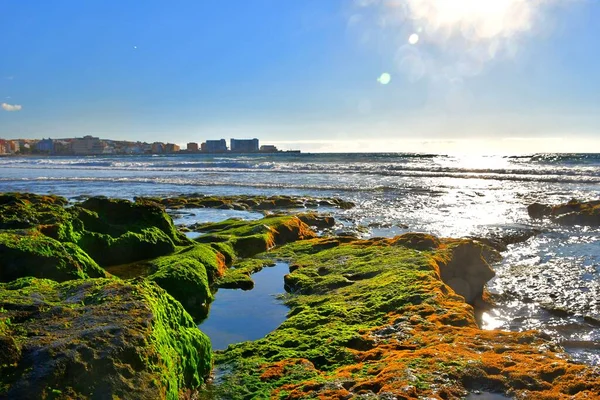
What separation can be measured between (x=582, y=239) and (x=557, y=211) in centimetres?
437

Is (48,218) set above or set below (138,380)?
above

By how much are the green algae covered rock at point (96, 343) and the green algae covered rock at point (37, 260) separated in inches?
41.7

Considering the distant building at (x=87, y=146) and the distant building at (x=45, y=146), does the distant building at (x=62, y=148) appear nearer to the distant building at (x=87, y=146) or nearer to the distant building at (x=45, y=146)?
the distant building at (x=87, y=146)

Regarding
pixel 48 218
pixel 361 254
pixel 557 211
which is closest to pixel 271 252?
pixel 361 254

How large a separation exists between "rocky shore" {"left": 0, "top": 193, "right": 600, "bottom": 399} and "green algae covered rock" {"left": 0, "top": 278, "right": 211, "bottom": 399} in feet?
0.03

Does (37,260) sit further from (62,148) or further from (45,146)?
(45,146)

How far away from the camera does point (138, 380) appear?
11.9 ft

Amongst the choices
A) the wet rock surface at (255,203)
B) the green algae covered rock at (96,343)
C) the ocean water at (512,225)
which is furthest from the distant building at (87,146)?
the green algae covered rock at (96,343)

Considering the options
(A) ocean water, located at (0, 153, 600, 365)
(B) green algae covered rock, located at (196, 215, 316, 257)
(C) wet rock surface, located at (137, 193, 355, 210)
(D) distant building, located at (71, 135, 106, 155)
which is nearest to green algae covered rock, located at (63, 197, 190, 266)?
(B) green algae covered rock, located at (196, 215, 316, 257)

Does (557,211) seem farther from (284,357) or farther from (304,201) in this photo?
(284,357)

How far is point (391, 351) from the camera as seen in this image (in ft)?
16.4

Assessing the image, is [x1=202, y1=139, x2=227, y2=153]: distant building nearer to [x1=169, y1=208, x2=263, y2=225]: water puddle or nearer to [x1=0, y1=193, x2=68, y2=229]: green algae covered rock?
[x1=169, y1=208, x2=263, y2=225]: water puddle

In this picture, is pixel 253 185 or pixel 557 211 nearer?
pixel 557 211

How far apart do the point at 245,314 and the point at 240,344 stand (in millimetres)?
1426
